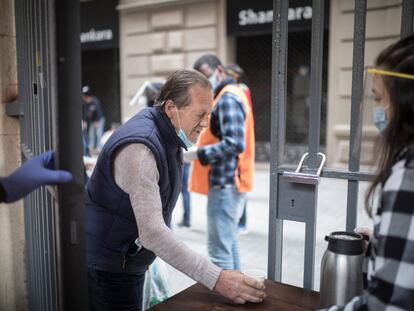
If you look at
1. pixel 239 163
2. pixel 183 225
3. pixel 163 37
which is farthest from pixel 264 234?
pixel 163 37

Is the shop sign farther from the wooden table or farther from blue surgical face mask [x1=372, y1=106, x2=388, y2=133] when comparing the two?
blue surgical face mask [x1=372, y1=106, x2=388, y2=133]

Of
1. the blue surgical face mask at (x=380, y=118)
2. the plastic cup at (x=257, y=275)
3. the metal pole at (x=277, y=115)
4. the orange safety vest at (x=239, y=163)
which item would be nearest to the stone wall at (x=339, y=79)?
the orange safety vest at (x=239, y=163)

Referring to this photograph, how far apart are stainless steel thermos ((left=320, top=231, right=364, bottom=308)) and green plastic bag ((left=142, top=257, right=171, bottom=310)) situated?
3.61ft

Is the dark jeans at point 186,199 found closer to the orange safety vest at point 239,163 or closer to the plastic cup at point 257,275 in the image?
the orange safety vest at point 239,163

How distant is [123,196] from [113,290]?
1.35ft

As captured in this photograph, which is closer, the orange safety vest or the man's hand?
the man's hand

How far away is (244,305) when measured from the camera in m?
1.49

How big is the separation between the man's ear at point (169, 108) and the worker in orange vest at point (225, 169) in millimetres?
1355

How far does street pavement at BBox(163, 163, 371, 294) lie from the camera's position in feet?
12.3

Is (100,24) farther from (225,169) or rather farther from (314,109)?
(314,109)

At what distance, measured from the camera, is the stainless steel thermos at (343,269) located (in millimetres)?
1346

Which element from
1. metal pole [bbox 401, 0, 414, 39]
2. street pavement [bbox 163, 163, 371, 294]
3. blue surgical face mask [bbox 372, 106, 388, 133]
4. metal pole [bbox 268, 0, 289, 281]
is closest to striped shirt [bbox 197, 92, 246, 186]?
street pavement [bbox 163, 163, 371, 294]

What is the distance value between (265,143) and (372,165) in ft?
28.8

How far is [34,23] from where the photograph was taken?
1.60 metres
